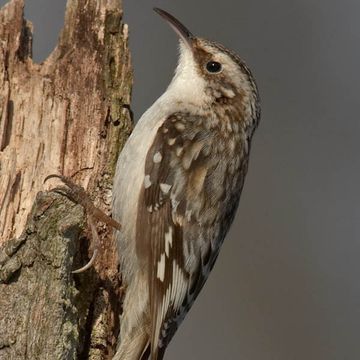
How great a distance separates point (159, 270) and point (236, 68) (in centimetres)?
98

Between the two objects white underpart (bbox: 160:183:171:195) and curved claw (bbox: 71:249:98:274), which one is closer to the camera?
curved claw (bbox: 71:249:98:274)

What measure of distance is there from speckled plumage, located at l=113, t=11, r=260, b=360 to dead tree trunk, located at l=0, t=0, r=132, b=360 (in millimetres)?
88

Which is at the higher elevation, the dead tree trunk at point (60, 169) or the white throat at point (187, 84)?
the white throat at point (187, 84)

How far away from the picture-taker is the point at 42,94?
358 cm

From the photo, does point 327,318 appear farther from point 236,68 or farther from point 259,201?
point 236,68

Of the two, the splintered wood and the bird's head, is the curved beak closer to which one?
the bird's head

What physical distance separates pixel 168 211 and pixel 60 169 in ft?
1.41

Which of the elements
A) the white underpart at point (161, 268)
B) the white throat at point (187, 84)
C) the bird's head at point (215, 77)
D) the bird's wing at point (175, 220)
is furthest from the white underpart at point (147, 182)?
the bird's head at point (215, 77)

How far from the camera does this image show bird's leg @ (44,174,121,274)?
11.1ft

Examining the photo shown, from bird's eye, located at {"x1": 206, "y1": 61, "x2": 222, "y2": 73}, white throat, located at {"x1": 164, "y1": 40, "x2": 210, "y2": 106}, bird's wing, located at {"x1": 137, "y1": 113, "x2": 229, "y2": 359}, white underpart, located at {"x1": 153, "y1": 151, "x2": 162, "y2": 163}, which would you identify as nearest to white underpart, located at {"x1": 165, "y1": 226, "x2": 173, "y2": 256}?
bird's wing, located at {"x1": 137, "y1": 113, "x2": 229, "y2": 359}

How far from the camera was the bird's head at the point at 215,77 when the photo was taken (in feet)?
13.0

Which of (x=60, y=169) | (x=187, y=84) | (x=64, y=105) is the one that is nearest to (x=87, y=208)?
(x=60, y=169)

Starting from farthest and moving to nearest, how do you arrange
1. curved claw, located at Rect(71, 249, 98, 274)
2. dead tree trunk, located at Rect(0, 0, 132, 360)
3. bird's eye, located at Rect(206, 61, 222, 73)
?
1. bird's eye, located at Rect(206, 61, 222, 73)
2. curved claw, located at Rect(71, 249, 98, 274)
3. dead tree trunk, located at Rect(0, 0, 132, 360)

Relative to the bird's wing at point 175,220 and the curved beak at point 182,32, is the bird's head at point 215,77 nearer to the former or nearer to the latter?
the curved beak at point 182,32
